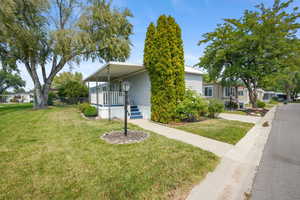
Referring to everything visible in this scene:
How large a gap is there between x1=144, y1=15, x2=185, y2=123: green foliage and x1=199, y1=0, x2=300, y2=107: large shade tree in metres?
7.64

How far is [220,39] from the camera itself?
1279cm

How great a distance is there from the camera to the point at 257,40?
10.8m

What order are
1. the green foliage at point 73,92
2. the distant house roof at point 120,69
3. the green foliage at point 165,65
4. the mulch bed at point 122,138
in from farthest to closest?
the green foliage at point 73,92 < the distant house roof at point 120,69 < the green foliage at point 165,65 < the mulch bed at point 122,138

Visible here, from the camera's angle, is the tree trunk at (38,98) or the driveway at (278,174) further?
the tree trunk at (38,98)

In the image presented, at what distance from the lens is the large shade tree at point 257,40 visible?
10.6 m

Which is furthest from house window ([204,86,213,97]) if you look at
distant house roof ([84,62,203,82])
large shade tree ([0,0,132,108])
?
large shade tree ([0,0,132,108])

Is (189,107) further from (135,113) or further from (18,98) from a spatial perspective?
(18,98)

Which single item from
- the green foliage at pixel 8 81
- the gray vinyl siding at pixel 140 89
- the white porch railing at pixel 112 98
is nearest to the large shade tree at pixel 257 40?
the gray vinyl siding at pixel 140 89

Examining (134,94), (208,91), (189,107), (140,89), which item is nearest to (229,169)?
(189,107)

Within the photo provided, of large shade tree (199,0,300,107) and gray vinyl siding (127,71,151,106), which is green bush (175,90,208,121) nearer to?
gray vinyl siding (127,71,151,106)

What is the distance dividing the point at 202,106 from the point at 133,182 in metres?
5.73

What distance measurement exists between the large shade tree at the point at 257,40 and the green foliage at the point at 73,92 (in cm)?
1702

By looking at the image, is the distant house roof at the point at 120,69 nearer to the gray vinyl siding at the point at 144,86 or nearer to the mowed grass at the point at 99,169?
the gray vinyl siding at the point at 144,86

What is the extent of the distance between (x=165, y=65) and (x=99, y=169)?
5.26m
